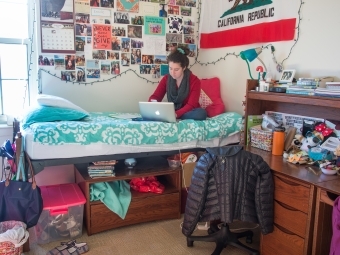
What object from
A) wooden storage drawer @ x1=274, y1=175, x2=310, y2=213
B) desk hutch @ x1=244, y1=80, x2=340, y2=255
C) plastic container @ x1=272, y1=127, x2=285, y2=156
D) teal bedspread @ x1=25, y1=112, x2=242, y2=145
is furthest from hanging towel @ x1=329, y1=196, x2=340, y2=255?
teal bedspread @ x1=25, y1=112, x2=242, y2=145

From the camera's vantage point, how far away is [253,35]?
2.88m

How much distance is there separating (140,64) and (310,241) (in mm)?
2297

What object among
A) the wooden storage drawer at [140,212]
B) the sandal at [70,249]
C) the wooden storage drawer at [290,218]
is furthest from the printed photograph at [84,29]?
the wooden storage drawer at [290,218]

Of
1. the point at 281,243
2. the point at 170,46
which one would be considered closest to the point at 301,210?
the point at 281,243

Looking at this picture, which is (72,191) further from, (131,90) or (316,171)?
(316,171)

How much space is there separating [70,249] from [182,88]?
159 cm

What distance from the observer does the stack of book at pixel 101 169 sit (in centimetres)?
244

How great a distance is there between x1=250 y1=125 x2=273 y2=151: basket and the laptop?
61 cm

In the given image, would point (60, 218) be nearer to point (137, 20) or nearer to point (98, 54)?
A: point (98, 54)

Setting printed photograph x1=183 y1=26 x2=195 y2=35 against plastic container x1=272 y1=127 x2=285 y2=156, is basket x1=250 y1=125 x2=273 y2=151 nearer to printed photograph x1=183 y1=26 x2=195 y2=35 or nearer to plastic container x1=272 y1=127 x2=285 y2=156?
plastic container x1=272 y1=127 x2=285 y2=156

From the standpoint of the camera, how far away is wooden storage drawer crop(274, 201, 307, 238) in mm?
1803

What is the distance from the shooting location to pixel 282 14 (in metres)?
2.60

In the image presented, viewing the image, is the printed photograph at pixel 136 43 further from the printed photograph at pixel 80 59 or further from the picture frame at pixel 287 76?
the picture frame at pixel 287 76

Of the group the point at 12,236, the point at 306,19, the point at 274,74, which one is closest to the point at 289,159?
the point at 274,74
